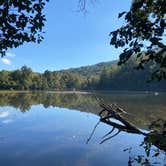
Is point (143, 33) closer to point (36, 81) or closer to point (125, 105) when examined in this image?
point (125, 105)

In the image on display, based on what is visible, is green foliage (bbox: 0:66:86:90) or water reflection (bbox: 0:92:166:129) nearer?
water reflection (bbox: 0:92:166:129)

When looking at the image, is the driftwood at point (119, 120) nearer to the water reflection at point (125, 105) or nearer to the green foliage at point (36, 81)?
the water reflection at point (125, 105)

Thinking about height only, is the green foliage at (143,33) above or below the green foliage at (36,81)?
below

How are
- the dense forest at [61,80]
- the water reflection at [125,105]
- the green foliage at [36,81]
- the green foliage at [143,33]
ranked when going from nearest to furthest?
the green foliage at [143,33], the water reflection at [125,105], the dense forest at [61,80], the green foliage at [36,81]

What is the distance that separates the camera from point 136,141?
535 inches

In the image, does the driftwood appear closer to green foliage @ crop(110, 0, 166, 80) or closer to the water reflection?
green foliage @ crop(110, 0, 166, 80)

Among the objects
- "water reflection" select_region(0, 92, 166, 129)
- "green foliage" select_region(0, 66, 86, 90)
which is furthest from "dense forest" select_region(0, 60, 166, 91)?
"water reflection" select_region(0, 92, 166, 129)

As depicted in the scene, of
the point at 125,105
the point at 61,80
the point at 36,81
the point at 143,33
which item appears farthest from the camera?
the point at 61,80

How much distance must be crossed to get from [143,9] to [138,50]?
42 centimetres

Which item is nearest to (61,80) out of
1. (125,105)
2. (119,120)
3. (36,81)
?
(36,81)

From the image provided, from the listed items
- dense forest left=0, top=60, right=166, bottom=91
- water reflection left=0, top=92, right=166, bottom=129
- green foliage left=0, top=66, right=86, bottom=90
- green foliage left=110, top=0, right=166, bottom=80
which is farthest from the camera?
green foliage left=0, top=66, right=86, bottom=90

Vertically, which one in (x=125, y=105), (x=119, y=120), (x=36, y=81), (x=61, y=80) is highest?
(x=61, y=80)

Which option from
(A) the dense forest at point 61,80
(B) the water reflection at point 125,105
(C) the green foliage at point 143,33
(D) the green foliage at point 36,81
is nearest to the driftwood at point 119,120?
(C) the green foliage at point 143,33

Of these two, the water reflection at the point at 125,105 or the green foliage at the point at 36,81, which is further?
the green foliage at the point at 36,81
